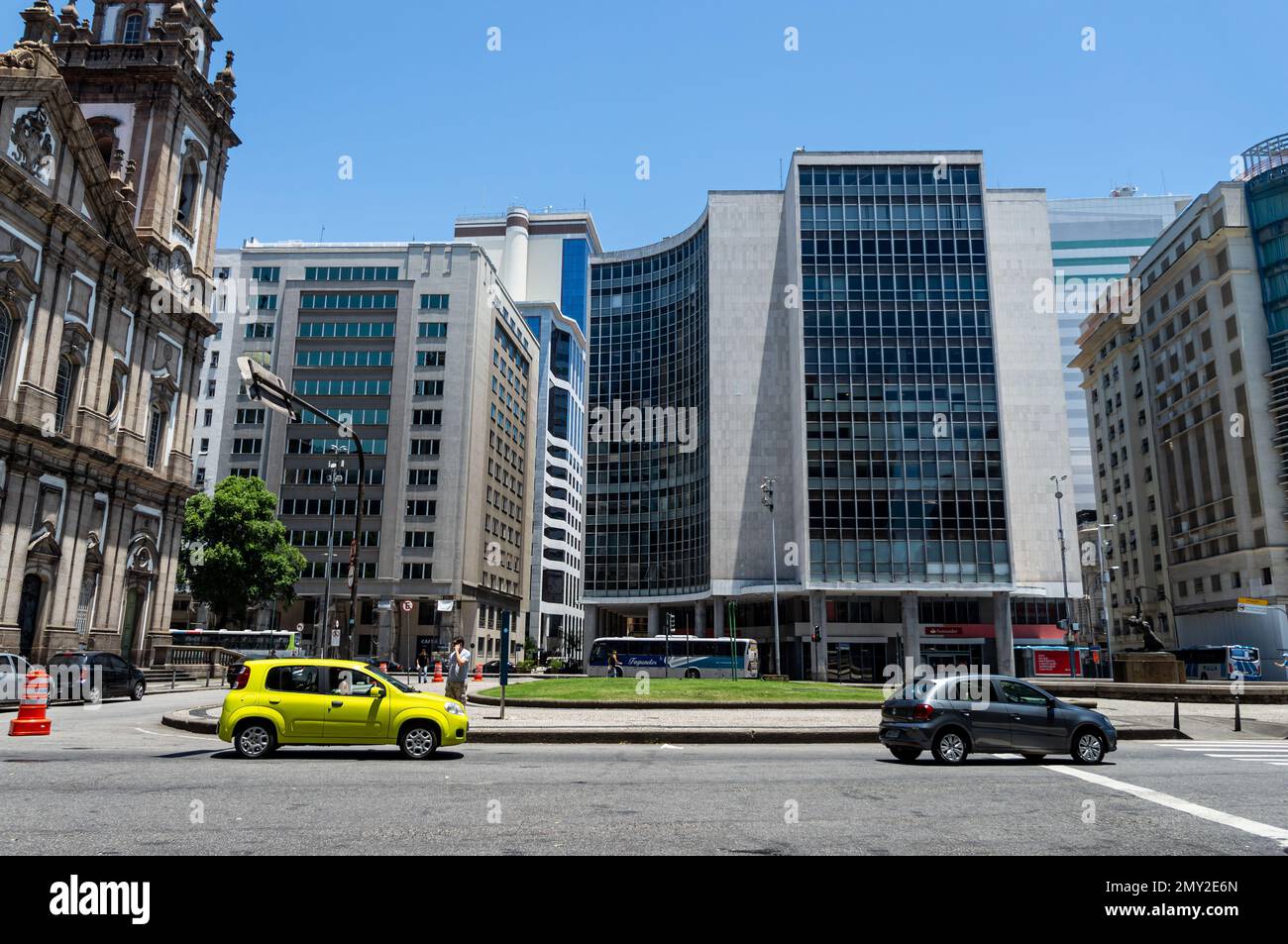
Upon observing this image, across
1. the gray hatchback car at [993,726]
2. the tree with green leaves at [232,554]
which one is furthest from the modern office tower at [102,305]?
the gray hatchback car at [993,726]

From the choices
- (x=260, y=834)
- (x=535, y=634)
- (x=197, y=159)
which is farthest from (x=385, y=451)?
(x=260, y=834)

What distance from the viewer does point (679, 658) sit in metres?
56.7

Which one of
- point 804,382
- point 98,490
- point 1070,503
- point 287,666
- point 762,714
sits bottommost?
point 762,714

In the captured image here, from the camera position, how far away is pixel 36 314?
35625 mm

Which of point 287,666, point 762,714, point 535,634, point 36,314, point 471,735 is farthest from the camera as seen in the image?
point 535,634

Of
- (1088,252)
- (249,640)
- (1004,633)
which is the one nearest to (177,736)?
(249,640)

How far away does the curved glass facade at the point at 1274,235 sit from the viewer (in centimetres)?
6719

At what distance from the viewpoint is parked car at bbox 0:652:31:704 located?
73.0 feet

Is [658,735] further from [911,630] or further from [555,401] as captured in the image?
[555,401]

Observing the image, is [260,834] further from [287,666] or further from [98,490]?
[98,490]

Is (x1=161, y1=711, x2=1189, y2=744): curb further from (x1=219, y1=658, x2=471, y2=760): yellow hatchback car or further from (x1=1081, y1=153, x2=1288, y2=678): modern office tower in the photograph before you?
(x1=1081, y1=153, x2=1288, y2=678): modern office tower

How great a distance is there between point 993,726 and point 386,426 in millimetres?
69410

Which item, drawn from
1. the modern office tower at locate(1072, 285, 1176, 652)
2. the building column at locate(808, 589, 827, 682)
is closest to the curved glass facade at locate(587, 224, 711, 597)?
the building column at locate(808, 589, 827, 682)
